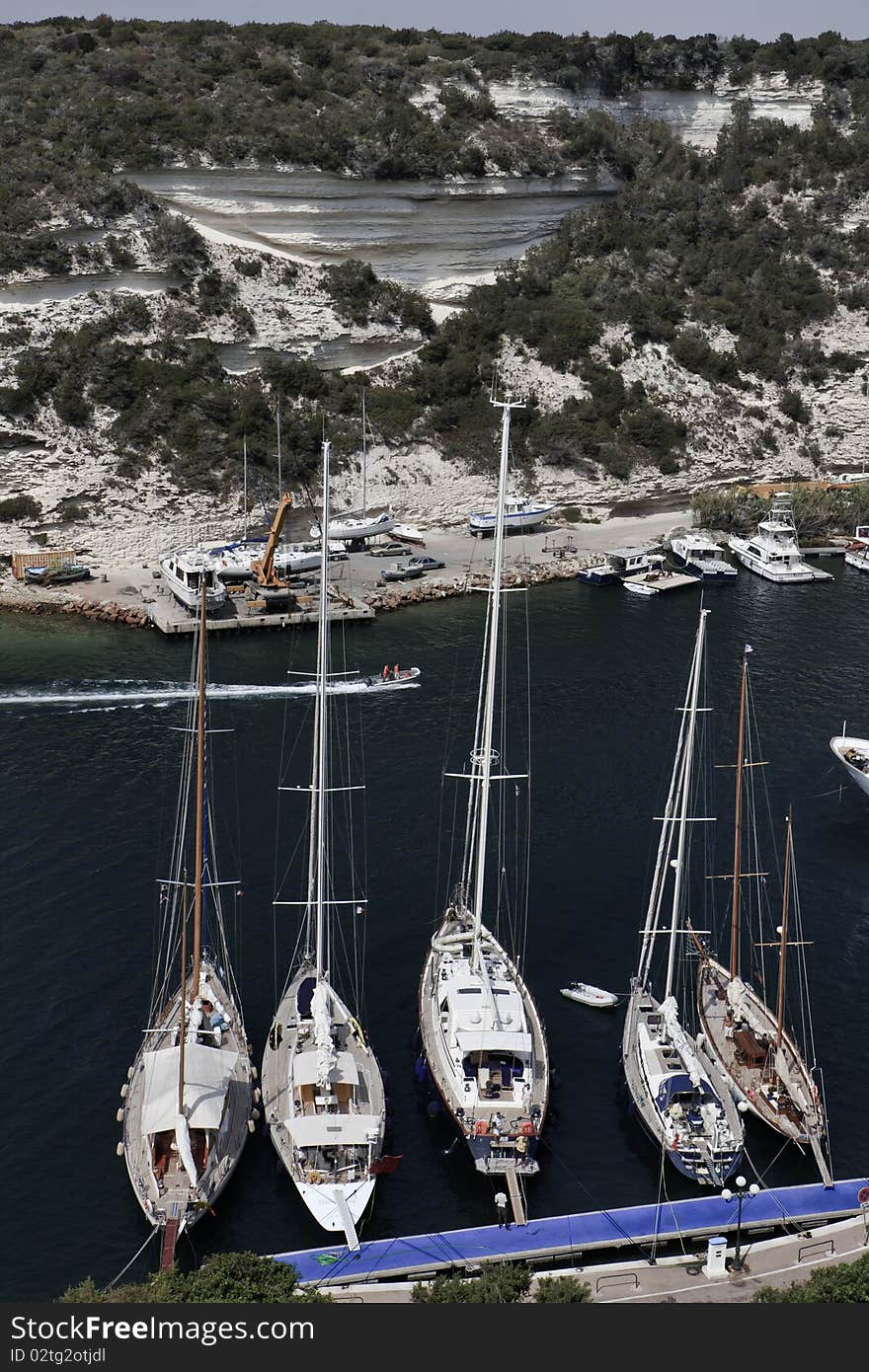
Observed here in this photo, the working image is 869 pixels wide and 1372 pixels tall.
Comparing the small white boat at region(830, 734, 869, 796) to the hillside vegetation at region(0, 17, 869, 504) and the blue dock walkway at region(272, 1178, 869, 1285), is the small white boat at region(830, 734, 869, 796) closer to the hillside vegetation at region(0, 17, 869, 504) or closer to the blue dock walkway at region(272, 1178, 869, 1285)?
the blue dock walkway at region(272, 1178, 869, 1285)

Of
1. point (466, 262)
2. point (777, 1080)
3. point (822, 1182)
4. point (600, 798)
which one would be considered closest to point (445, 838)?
point (600, 798)

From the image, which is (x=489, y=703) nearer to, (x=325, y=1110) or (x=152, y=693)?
(x=325, y=1110)

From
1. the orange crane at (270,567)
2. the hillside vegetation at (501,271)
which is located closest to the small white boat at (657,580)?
the hillside vegetation at (501,271)

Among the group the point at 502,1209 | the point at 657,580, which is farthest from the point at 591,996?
Answer: the point at 657,580

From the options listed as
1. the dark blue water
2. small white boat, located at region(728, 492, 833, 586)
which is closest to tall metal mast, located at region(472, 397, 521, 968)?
the dark blue water

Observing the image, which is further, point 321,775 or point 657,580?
point 657,580

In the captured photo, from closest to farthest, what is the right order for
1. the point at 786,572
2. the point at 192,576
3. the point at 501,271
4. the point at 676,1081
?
the point at 676,1081
the point at 192,576
the point at 786,572
the point at 501,271

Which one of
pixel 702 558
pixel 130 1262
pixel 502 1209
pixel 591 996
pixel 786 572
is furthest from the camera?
pixel 702 558
